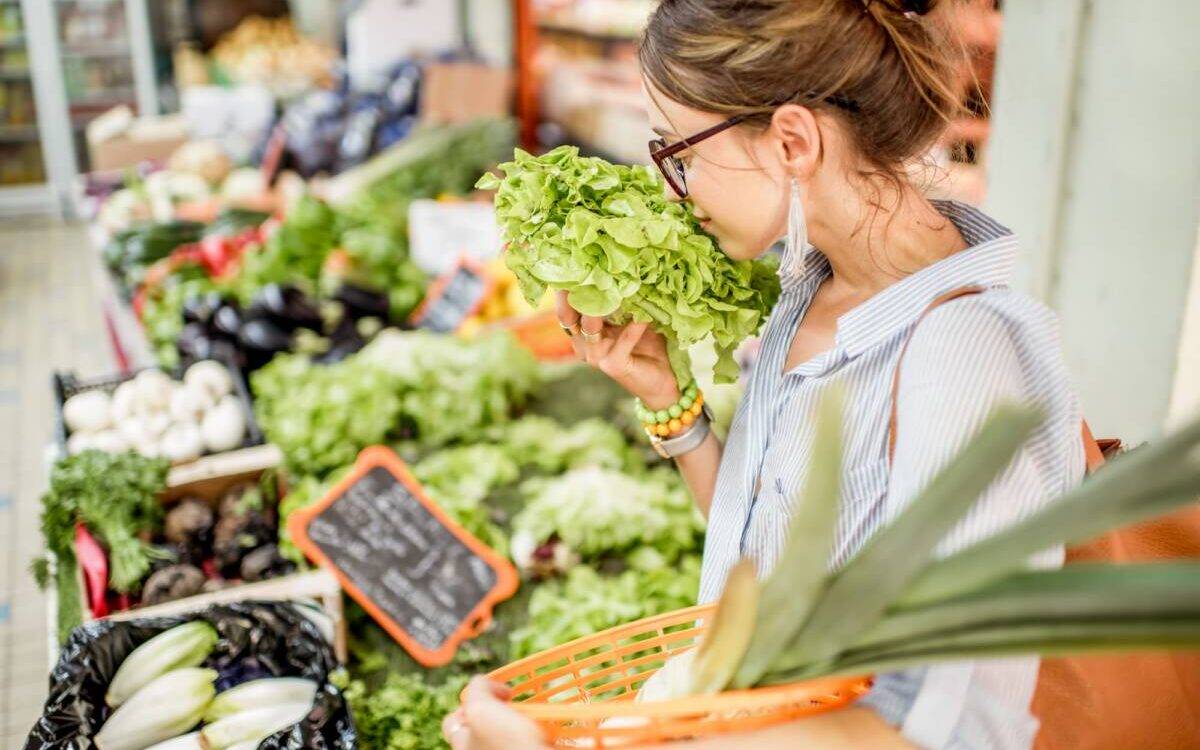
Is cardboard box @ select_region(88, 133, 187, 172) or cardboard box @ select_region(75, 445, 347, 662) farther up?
cardboard box @ select_region(75, 445, 347, 662)

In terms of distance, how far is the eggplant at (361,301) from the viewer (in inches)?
169

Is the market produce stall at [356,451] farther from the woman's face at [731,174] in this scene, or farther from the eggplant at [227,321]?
the woman's face at [731,174]

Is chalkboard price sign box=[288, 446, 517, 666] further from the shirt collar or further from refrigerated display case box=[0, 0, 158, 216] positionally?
refrigerated display case box=[0, 0, 158, 216]

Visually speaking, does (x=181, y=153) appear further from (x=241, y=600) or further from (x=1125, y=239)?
(x=1125, y=239)

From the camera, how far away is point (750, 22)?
1.38 metres

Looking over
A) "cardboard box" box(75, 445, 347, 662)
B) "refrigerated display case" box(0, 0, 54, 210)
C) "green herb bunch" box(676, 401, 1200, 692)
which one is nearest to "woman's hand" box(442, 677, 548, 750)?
"green herb bunch" box(676, 401, 1200, 692)

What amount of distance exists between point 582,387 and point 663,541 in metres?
1.00

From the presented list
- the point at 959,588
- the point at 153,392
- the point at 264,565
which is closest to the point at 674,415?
the point at 959,588

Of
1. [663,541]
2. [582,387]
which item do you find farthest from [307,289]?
[663,541]

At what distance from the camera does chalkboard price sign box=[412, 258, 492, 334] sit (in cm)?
423

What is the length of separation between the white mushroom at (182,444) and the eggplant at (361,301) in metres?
1.37

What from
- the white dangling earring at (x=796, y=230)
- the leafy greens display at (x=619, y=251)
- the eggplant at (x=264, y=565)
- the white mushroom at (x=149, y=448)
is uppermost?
the white dangling earring at (x=796, y=230)

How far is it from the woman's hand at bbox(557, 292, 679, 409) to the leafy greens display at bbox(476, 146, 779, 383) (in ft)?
0.08

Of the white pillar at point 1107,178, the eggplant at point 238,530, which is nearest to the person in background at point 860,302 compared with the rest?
the white pillar at point 1107,178
